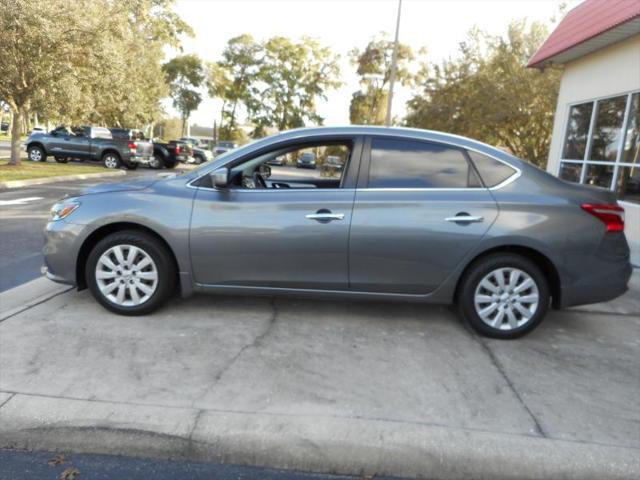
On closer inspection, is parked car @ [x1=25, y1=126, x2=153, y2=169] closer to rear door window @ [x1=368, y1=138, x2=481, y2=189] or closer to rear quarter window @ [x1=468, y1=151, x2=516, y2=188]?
rear door window @ [x1=368, y1=138, x2=481, y2=189]

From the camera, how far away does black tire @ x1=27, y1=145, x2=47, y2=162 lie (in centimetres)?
2205

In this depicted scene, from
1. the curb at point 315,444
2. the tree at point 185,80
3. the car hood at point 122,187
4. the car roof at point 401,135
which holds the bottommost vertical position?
the curb at point 315,444

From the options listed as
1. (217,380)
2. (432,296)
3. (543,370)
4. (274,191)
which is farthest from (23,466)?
(543,370)

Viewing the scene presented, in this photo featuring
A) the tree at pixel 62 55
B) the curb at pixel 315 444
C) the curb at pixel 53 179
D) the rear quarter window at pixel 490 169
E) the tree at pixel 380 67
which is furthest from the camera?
the tree at pixel 380 67

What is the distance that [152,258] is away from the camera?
417cm

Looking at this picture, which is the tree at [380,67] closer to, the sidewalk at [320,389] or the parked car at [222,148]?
the parked car at [222,148]

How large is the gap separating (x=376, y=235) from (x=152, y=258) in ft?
5.92

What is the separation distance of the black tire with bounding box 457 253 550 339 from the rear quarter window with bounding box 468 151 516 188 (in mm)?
593

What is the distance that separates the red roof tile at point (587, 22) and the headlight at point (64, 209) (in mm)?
8702

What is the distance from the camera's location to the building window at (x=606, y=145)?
9508mm

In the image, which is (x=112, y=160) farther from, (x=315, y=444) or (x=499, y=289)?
(x=315, y=444)

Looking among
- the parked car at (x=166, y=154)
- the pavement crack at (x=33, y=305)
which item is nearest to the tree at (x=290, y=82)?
the parked car at (x=166, y=154)

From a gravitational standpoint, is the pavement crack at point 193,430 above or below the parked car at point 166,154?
below

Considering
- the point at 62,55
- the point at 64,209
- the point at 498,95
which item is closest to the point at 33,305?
the point at 64,209
